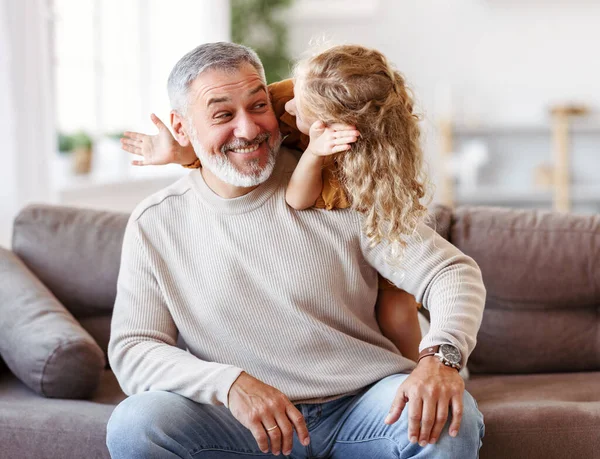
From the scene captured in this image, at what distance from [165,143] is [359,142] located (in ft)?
1.85

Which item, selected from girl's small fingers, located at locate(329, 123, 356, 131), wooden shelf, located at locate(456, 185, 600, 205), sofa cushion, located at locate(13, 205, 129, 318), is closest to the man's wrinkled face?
girl's small fingers, located at locate(329, 123, 356, 131)

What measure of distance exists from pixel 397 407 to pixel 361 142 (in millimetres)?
526

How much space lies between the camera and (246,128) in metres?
1.82

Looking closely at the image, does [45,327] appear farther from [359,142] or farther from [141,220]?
[359,142]

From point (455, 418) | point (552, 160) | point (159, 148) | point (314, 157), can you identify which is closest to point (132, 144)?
point (159, 148)

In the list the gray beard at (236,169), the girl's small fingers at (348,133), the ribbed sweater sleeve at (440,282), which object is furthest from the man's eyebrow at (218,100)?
the ribbed sweater sleeve at (440,282)

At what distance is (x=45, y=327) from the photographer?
6.97ft

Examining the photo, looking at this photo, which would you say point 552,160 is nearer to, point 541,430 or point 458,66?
point 458,66

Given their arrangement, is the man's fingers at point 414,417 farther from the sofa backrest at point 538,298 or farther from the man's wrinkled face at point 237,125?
the sofa backrest at point 538,298

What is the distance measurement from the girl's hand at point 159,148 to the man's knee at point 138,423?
610 millimetres

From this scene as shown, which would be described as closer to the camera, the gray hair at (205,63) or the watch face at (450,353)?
the watch face at (450,353)

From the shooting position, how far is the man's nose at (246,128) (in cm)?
182

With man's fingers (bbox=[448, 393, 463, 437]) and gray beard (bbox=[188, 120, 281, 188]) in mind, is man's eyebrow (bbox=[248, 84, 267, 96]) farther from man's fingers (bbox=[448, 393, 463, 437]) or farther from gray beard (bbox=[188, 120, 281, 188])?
man's fingers (bbox=[448, 393, 463, 437])

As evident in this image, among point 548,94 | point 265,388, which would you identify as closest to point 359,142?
point 265,388
